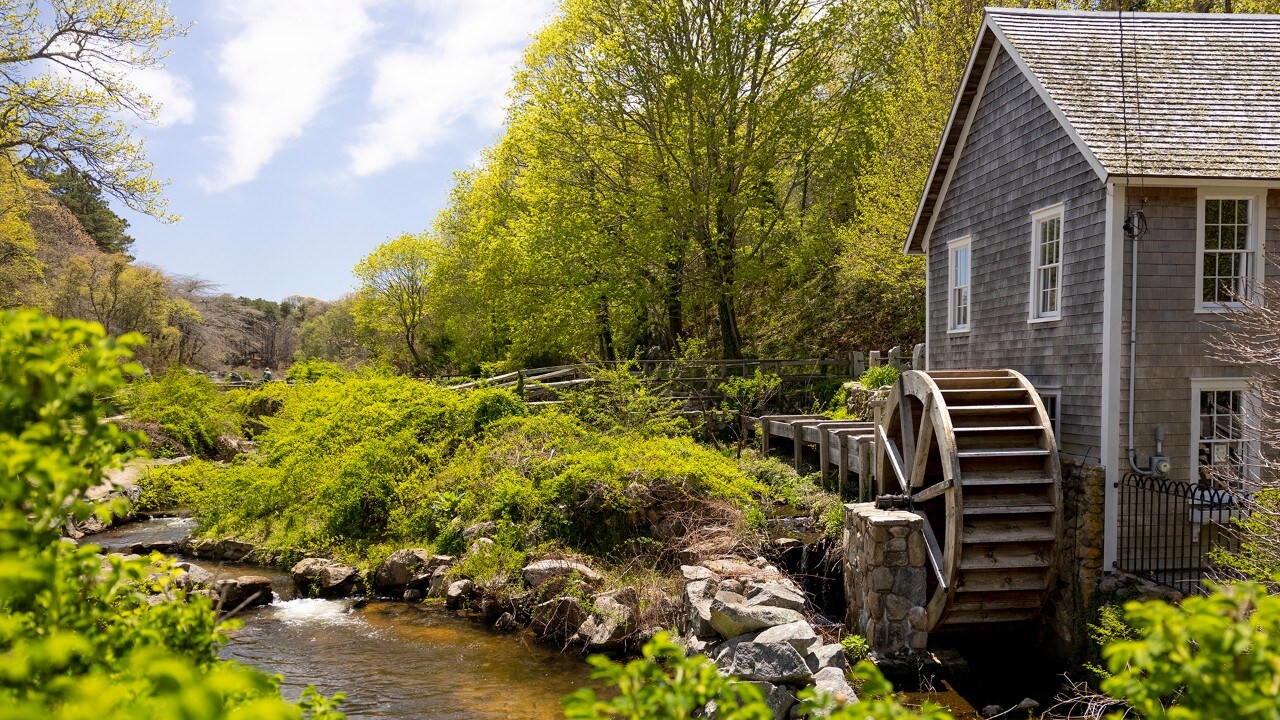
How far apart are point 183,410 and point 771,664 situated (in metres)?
19.3

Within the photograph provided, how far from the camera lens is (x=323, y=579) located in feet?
42.6

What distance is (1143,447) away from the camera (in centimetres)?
977

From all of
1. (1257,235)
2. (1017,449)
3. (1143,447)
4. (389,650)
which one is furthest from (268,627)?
(1257,235)

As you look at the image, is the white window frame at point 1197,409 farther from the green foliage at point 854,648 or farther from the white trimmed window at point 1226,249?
the green foliage at point 854,648

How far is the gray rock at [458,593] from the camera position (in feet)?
39.8

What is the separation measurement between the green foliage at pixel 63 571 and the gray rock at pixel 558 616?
26.1ft

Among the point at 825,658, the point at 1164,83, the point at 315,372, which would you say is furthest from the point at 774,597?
the point at 315,372

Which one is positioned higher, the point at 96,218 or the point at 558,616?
the point at 96,218

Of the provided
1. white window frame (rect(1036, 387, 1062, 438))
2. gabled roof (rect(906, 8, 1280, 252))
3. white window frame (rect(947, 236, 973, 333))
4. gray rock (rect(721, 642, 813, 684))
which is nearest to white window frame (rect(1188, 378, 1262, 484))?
white window frame (rect(1036, 387, 1062, 438))

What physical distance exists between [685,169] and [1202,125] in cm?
1343

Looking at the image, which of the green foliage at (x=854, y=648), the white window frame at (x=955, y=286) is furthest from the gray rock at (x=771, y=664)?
the white window frame at (x=955, y=286)

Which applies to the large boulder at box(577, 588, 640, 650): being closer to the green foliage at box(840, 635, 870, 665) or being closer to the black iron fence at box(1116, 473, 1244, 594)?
the green foliage at box(840, 635, 870, 665)

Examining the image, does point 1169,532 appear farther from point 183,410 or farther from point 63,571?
point 183,410

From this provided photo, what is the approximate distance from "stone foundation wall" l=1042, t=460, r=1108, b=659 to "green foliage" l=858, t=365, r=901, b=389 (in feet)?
20.3
